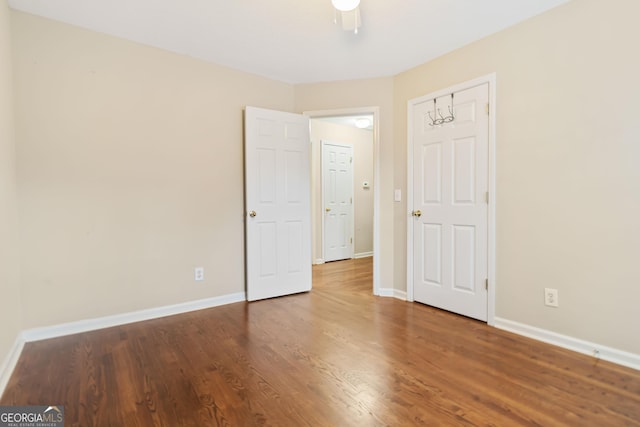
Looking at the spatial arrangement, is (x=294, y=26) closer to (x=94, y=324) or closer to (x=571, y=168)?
(x=571, y=168)

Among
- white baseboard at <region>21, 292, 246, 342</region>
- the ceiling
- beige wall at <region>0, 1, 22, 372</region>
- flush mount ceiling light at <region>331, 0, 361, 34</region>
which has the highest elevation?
the ceiling

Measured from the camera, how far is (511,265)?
250 centimetres

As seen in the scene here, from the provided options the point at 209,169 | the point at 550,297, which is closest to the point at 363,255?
the point at 209,169

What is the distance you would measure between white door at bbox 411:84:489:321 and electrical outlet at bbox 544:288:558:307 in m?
0.45

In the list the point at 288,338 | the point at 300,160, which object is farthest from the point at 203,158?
the point at 288,338

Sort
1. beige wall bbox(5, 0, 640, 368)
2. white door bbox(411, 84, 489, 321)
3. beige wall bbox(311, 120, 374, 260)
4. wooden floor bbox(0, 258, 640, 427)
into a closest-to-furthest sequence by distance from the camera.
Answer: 1. wooden floor bbox(0, 258, 640, 427)
2. beige wall bbox(5, 0, 640, 368)
3. white door bbox(411, 84, 489, 321)
4. beige wall bbox(311, 120, 374, 260)

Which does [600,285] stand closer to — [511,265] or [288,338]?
[511,265]

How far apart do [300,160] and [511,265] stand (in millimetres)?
2330

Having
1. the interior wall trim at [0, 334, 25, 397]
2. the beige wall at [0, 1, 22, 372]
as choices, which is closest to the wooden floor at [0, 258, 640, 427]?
the interior wall trim at [0, 334, 25, 397]

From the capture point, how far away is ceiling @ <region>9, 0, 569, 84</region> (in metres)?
2.24

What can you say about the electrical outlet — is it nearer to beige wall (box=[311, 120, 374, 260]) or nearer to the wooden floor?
the wooden floor

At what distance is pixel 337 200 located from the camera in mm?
5672

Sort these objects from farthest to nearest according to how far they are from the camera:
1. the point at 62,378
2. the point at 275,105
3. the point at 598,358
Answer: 1. the point at 275,105
2. the point at 598,358
3. the point at 62,378

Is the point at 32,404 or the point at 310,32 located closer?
the point at 32,404
